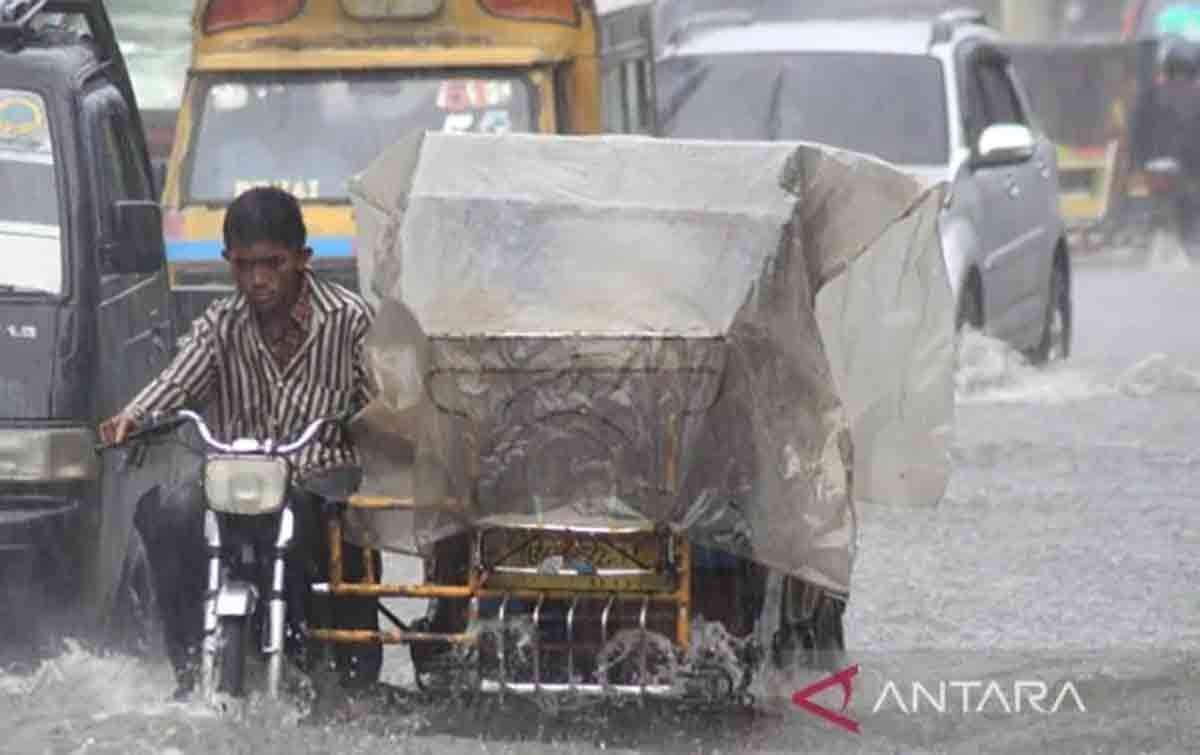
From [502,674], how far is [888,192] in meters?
1.55

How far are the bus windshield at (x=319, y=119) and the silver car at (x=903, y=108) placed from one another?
2633 millimetres

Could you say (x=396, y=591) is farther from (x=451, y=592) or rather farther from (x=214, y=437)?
(x=214, y=437)

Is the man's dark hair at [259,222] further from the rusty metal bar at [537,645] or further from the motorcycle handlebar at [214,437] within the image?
the rusty metal bar at [537,645]

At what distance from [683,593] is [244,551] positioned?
1.05 meters

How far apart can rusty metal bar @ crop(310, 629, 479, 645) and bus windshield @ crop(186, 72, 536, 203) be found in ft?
21.4

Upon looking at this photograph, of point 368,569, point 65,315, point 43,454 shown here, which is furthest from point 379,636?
point 65,315

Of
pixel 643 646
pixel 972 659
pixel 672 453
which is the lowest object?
pixel 972 659

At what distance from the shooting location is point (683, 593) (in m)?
7.95

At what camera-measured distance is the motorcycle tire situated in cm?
773

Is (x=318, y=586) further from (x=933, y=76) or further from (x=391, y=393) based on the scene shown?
(x=933, y=76)

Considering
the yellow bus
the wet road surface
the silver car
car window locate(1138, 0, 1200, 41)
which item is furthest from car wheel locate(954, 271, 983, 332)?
car window locate(1138, 0, 1200, 41)

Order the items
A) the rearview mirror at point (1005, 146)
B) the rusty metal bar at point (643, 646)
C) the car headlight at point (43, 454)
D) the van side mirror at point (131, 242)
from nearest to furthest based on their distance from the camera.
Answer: the rusty metal bar at point (643, 646) < the car headlight at point (43, 454) < the van side mirror at point (131, 242) < the rearview mirror at point (1005, 146)

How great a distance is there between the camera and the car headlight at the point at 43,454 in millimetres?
8789

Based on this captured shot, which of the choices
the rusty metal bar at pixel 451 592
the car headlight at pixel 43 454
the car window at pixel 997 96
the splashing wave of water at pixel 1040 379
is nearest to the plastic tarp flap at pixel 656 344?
the rusty metal bar at pixel 451 592
